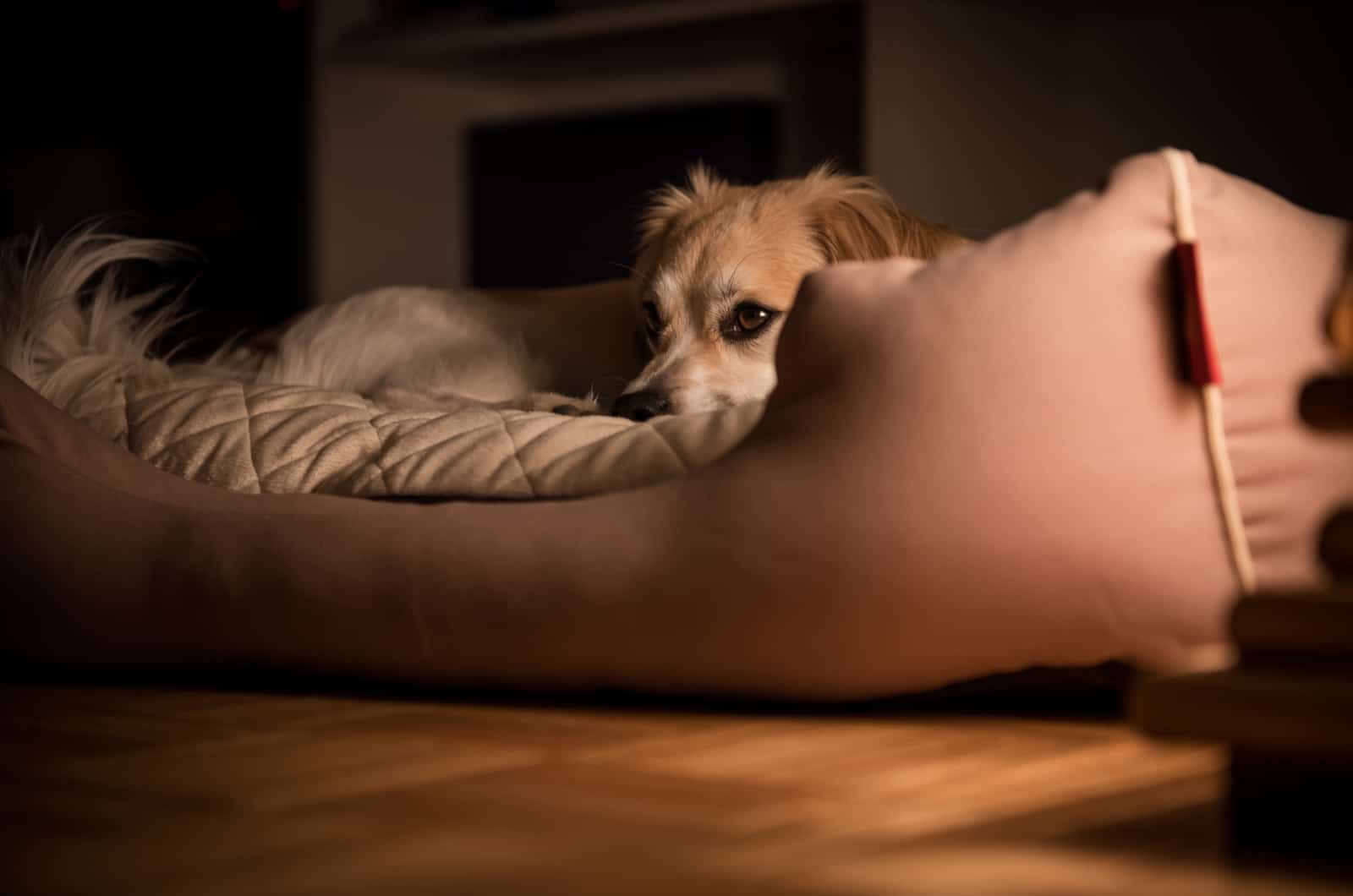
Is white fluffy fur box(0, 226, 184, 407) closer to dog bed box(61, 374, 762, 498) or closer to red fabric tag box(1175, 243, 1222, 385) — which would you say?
dog bed box(61, 374, 762, 498)

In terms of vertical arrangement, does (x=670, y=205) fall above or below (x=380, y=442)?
above

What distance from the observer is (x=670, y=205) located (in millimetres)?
2307

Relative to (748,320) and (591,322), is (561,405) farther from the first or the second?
(591,322)

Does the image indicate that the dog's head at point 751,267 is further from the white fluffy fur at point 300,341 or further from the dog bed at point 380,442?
the dog bed at point 380,442

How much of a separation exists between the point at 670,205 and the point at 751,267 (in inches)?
12.1

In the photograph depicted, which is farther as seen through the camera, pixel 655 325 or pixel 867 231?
pixel 655 325

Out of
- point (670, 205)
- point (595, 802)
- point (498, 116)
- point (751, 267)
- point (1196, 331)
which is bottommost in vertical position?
point (595, 802)

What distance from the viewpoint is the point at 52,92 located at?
393 centimetres

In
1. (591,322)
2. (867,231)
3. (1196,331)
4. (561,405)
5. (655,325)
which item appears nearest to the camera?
(1196,331)

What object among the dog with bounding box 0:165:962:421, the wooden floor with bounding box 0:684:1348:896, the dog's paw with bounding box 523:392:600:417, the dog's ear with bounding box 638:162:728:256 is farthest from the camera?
the dog's ear with bounding box 638:162:728:256

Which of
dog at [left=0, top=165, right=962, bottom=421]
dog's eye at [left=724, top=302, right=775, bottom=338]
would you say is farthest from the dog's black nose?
dog's eye at [left=724, top=302, right=775, bottom=338]

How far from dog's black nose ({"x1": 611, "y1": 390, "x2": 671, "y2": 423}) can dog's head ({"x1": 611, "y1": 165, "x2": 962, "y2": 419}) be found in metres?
0.06

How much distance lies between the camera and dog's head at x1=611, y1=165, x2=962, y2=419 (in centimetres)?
201

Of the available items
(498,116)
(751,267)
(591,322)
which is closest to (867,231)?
(751,267)
